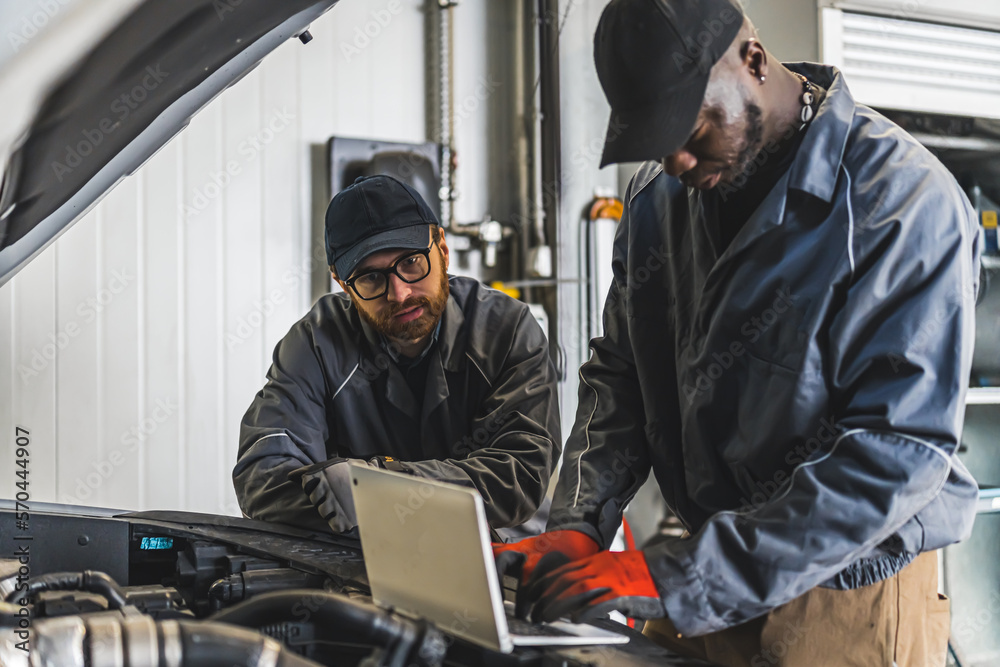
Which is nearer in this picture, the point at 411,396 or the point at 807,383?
the point at 807,383

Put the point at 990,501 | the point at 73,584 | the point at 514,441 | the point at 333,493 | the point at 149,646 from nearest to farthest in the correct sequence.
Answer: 1. the point at 149,646
2. the point at 73,584
3. the point at 333,493
4. the point at 514,441
5. the point at 990,501

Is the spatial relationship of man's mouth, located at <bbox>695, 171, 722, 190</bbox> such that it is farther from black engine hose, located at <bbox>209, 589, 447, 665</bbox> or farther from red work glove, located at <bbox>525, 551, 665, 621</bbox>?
black engine hose, located at <bbox>209, 589, 447, 665</bbox>

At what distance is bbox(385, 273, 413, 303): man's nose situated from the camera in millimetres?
1844

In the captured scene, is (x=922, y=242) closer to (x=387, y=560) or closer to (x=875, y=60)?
(x=387, y=560)

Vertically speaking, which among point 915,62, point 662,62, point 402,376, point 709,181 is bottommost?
point 402,376

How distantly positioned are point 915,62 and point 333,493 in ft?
8.12

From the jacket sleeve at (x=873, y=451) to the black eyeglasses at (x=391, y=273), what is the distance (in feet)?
3.56

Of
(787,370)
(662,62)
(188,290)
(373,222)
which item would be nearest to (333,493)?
(373,222)

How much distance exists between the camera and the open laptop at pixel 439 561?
0.78 meters

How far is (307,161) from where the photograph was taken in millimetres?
2986

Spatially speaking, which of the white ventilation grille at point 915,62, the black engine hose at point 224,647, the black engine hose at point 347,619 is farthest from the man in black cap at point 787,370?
the white ventilation grille at point 915,62

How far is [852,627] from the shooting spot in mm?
1032

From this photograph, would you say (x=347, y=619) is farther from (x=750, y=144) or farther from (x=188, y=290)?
(x=188, y=290)

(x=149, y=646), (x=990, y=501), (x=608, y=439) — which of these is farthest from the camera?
(x=990, y=501)
